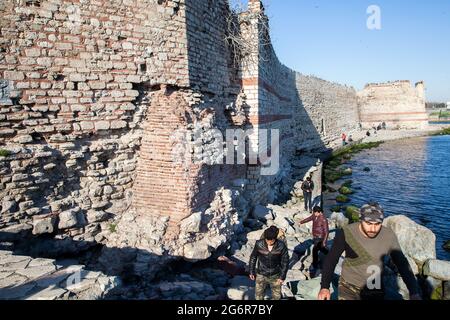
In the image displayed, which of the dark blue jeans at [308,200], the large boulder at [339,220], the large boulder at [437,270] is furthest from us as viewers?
the dark blue jeans at [308,200]

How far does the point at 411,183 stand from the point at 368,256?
16.1 m

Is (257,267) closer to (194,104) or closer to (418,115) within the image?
(194,104)

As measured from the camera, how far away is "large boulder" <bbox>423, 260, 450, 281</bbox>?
647 centimetres

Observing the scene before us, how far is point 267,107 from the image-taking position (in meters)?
11.0

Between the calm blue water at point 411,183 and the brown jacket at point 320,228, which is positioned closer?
the brown jacket at point 320,228

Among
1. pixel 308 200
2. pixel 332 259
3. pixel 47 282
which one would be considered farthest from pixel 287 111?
pixel 47 282

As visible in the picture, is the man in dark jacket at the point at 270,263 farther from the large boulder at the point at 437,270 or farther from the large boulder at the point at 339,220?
the large boulder at the point at 339,220

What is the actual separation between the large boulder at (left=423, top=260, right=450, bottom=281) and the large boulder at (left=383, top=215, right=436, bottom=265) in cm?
32

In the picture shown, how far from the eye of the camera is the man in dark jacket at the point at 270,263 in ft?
14.1

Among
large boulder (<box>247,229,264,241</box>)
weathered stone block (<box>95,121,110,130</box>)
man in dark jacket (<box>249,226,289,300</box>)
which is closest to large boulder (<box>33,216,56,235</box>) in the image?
weathered stone block (<box>95,121,110,130</box>)

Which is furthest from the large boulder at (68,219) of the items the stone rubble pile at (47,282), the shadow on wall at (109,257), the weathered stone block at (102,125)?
the weathered stone block at (102,125)

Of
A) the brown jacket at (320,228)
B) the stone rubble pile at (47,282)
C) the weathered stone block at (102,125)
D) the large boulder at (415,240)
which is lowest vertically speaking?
the large boulder at (415,240)

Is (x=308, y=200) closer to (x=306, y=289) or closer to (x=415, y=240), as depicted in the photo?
(x=415, y=240)

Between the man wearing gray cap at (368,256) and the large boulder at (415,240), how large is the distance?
16.0ft
